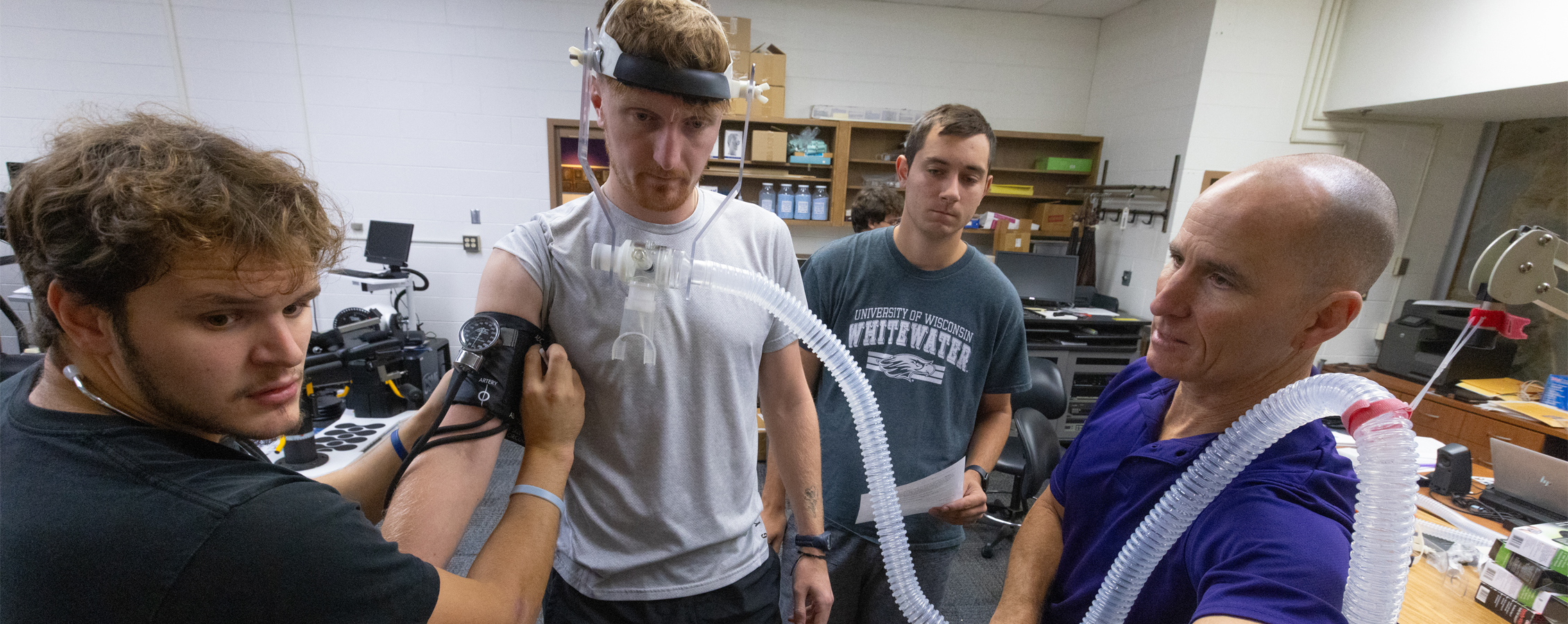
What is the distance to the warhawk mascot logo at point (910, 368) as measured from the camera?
4.82ft

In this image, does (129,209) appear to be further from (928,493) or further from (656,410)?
(928,493)

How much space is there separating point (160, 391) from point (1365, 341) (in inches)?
216

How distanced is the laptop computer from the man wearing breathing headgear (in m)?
2.25

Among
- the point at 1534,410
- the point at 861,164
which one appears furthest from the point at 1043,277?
the point at 1534,410

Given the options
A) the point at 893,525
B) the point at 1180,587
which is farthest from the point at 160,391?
the point at 1180,587

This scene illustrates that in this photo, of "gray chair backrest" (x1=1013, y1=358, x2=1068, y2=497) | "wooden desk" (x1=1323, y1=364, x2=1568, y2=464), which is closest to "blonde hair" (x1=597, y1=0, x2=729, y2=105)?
"gray chair backrest" (x1=1013, y1=358, x2=1068, y2=497)

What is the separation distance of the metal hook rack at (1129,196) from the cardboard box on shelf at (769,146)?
7.35 feet

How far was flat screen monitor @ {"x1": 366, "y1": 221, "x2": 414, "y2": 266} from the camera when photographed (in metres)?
4.06

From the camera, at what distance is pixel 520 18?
4047mm

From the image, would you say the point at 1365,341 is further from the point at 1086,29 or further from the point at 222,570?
the point at 222,570

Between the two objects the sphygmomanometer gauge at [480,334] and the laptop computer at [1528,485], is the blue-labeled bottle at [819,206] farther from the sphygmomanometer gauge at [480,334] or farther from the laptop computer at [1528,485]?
the sphygmomanometer gauge at [480,334]

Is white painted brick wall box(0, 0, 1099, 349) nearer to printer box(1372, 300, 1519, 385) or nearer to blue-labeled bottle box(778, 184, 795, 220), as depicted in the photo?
blue-labeled bottle box(778, 184, 795, 220)

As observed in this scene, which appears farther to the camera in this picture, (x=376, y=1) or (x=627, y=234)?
(x=376, y=1)

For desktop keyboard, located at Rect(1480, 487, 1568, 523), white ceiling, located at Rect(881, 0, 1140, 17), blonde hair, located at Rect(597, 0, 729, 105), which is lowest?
desktop keyboard, located at Rect(1480, 487, 1568, 523)
